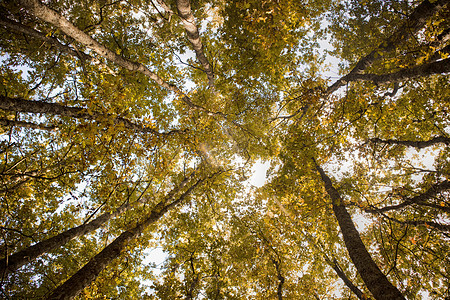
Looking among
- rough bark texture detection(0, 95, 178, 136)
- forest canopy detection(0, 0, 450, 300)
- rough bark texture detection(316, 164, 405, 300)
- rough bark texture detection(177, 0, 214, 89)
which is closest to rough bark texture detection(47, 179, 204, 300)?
forest canopy detection(0, 0, 450, 300)

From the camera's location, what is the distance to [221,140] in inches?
269

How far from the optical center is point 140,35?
7516 mm

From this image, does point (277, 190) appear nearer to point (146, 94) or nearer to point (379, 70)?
point (146, 94)

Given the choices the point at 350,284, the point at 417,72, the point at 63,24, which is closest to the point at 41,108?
the point at 63,24

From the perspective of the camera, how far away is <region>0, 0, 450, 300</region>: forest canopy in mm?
3967

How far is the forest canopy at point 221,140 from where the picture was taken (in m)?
3.97

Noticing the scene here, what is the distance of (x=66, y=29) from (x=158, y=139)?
8.42ft

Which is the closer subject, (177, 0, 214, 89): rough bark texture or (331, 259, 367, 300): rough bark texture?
(177, 0, 214, 89): rough bark texture

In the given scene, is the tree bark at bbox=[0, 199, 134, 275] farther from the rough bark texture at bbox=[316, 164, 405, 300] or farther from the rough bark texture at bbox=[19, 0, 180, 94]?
the rough bark texture at bbox=[316, 164, 405, 300]

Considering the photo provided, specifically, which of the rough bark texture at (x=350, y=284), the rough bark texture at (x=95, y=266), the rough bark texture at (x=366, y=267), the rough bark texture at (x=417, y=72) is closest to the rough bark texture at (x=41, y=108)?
the rough bark texture at (x=95, y=266)

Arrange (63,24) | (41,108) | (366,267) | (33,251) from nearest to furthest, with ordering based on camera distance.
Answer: (63,24) → (41,108) → (33,251) → (366,267)

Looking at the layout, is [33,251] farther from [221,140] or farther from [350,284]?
[350,284]

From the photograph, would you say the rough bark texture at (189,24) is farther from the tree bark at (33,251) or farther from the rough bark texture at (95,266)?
the tree bark at (33,251)

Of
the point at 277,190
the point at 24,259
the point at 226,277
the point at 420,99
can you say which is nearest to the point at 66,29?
the point at 24,259
